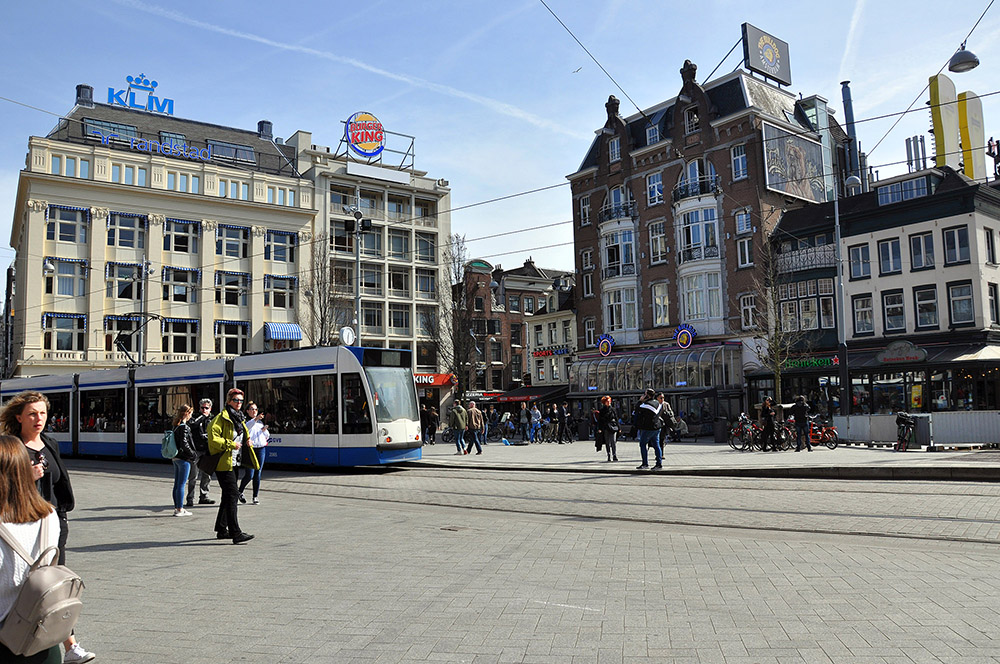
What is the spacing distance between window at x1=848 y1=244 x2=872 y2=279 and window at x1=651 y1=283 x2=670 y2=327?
9.83 m

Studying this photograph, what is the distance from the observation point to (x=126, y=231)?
159 feet

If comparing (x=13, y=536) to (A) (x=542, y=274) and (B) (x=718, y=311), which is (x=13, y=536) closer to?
(B) (x=718, y=311)

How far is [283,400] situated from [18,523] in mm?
16601

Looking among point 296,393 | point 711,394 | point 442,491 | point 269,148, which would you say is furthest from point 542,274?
point 442,491

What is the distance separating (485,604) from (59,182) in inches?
1935

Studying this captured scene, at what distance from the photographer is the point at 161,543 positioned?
9.00 meters

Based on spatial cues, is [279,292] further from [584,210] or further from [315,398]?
[315,398]

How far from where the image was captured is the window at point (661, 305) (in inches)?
1636

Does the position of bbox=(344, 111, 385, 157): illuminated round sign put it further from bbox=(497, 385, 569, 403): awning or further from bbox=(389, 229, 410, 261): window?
bbox=(497, 385, 569, 403): awning

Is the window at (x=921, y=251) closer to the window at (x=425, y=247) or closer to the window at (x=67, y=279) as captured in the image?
the window at (x=425, y=247)

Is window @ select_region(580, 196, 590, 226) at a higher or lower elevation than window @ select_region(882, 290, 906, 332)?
higher

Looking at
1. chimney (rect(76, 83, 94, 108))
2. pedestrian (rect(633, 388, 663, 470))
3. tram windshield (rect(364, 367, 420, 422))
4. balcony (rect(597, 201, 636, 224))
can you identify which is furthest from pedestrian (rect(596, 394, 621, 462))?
chimney (rect(76, 83, 94, 108))

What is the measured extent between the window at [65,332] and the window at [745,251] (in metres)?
38.5

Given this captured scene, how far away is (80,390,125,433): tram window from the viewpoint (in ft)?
80.9
